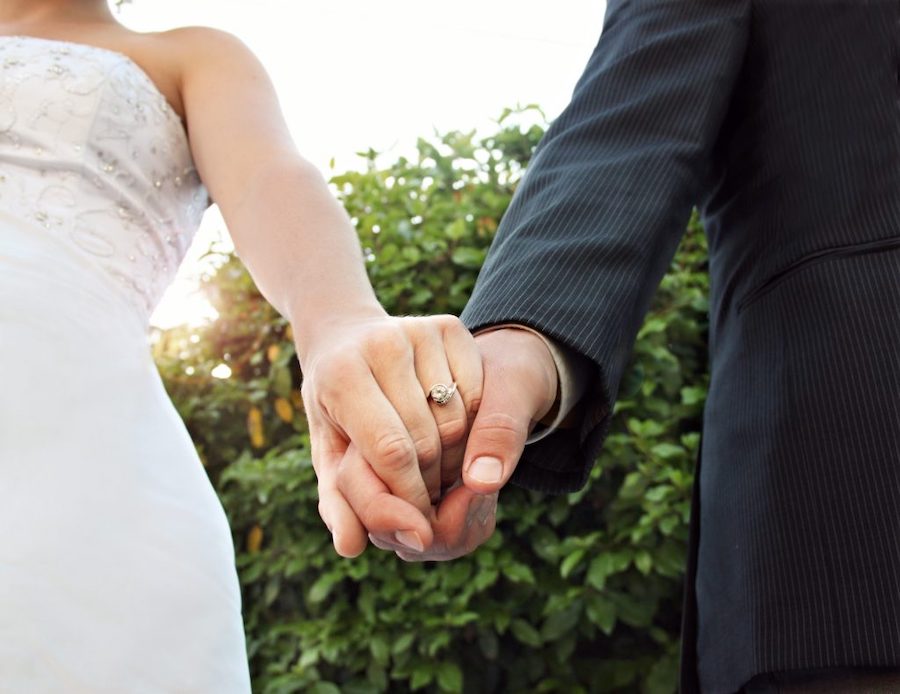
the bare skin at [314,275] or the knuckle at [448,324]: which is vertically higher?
the knuckle at [448,324]

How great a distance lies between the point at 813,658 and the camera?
938mm

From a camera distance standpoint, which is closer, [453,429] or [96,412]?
[453,429]

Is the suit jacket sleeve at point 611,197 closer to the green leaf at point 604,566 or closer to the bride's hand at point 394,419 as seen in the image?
the bride's hand at point 394,419

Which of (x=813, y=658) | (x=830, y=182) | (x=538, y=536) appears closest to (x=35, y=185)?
(x=830, y=182)

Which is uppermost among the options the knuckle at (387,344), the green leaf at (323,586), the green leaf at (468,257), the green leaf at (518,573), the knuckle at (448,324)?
the knuckle at (387,344)

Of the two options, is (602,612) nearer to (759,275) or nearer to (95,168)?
(759,275)

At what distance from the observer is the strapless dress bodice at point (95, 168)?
138 centimetres

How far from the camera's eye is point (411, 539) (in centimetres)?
79

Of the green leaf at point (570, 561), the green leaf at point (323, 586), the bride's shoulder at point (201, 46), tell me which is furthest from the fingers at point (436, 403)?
the green leaf at point (323, 586)

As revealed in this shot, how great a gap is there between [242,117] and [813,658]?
106 centimetres

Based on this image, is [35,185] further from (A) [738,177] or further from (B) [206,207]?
(A) [738,177]

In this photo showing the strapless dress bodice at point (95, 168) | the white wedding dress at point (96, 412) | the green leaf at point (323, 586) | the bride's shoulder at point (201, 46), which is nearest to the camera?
the white wedding dress at point (96, 412)

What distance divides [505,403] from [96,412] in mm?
608

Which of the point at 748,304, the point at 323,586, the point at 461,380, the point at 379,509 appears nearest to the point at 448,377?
the point at 461,380
